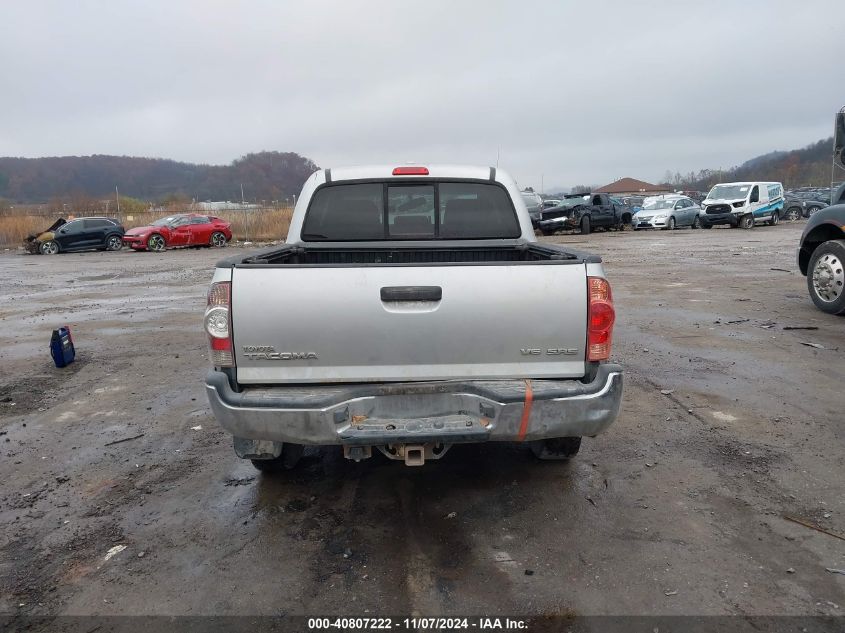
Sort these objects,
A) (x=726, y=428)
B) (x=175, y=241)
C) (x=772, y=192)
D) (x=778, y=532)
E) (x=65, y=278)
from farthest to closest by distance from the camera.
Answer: (x=772, y=192) < (x=175, y=241) < (x=65, y=278) < (x=726, y=428) < (x=778, y=532)

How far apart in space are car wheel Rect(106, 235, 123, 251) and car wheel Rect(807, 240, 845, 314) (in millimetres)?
27783

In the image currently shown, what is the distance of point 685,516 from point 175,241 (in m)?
27.1

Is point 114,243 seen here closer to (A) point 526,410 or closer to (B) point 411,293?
(B) point 411,293

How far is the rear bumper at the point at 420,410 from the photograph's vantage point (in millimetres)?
2990

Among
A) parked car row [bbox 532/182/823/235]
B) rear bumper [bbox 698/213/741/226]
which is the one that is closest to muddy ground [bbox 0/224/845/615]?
parked car row [bbox 532/182/823/235]

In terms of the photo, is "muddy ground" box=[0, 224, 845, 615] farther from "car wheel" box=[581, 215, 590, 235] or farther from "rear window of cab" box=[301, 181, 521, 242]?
"car wheel" box=[581, 215, 590, 235]

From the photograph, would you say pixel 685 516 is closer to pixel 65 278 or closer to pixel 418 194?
pixel 418 194

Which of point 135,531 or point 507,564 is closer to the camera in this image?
point 507,564

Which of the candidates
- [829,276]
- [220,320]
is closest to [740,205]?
[829,276]

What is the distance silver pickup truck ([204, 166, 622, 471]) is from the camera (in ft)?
9.92

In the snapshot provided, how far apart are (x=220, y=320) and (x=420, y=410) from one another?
1.13 metres

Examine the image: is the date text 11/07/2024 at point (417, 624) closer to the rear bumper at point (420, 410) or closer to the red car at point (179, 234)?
the rear bumper at point (420, 410)

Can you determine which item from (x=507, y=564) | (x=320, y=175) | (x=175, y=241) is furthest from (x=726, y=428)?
(x=175, y=241)

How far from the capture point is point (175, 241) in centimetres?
2695
